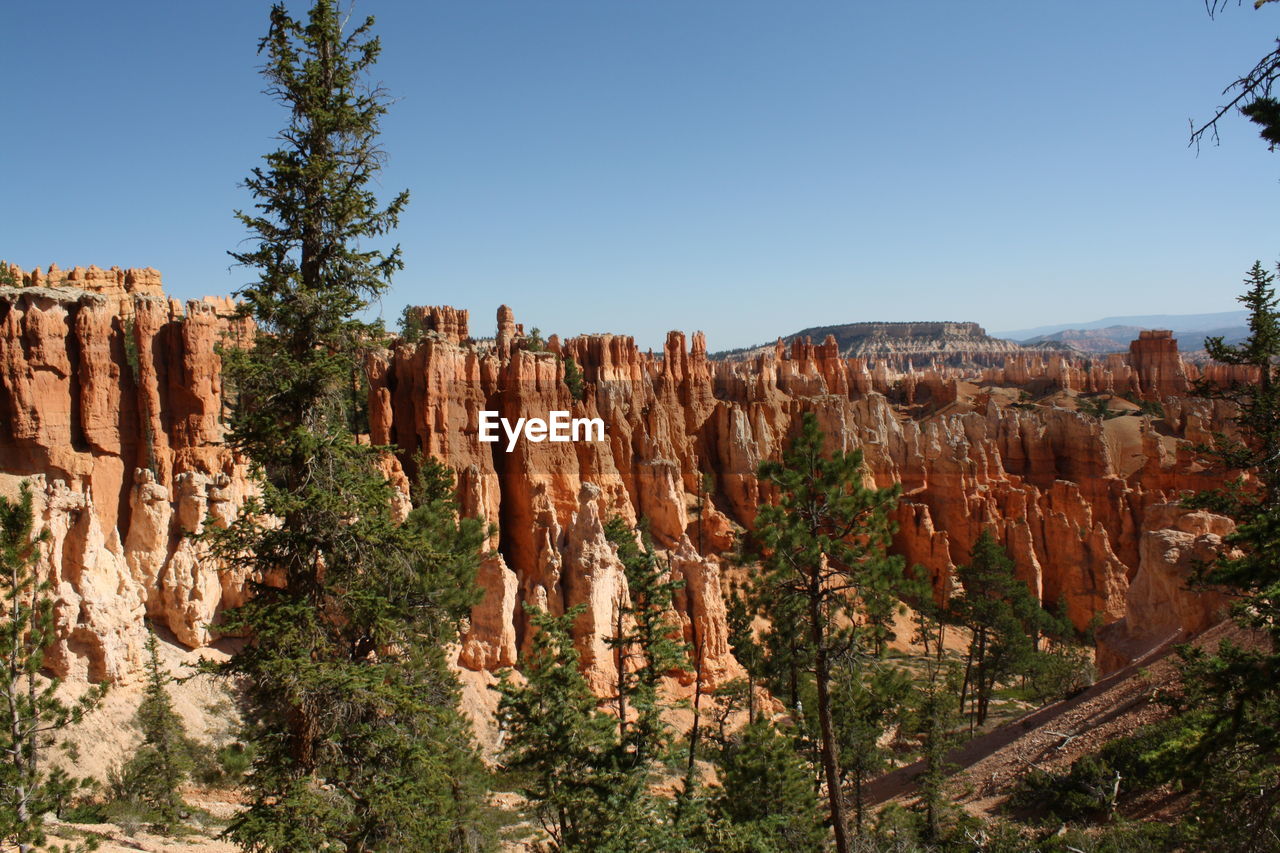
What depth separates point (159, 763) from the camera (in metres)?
17.0

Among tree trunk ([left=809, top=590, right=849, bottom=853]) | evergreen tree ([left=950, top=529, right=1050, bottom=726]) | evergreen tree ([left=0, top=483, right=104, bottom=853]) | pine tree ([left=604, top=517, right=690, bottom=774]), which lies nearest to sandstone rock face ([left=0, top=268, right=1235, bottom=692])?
evergreen tree ([left=0, top=483, right=104, bottom=853])

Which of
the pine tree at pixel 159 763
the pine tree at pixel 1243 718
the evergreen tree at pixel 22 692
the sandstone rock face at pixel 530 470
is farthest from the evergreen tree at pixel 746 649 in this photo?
the evergreen tree at pixel 22 692

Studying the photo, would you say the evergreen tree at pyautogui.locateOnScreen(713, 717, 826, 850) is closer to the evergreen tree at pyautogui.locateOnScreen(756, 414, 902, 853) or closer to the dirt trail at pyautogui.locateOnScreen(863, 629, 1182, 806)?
the evergreen tree at pyautogui.locateOnScreen(756, 414, 902, 853)

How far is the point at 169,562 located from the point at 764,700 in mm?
21431

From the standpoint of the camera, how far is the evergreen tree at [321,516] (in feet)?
28.6

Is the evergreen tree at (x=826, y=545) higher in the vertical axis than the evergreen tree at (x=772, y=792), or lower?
higher

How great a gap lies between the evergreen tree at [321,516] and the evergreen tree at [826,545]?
629 cm

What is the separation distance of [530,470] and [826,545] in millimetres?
21837

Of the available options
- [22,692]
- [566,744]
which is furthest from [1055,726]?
[22,692]

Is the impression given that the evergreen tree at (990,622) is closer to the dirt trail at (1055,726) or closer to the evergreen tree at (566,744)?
the dirt trail at (1055,726)

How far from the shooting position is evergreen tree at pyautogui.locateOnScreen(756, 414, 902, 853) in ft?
42.7

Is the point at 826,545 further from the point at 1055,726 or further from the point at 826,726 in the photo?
the point at 1055,726

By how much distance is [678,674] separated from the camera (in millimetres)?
28953

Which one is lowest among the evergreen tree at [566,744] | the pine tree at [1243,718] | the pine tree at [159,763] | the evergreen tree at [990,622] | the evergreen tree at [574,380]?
the evergreen tree at [990,622]
